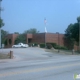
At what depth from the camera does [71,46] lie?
8150cm

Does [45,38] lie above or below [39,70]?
above

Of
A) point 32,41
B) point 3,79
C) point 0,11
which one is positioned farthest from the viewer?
point 32,41

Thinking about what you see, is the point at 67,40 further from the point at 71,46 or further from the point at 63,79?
the point at 63,79

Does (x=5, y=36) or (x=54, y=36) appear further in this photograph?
(x=5, y=36)

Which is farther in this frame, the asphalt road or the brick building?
the brick building

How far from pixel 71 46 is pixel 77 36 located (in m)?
18.9

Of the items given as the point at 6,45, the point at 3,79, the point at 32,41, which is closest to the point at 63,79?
the point at 3,79

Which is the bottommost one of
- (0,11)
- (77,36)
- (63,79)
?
(63,79)

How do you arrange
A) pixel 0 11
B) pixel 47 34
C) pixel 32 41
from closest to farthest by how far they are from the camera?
1. pixel 0 11
2. pixel 47 34
3. pixel 32 41

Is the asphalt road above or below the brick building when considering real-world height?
below

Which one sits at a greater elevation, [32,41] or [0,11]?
[0,11]

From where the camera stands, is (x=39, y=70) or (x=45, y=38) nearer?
(x=39, y=70)

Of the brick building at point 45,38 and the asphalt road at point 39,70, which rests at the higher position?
the brick building at point 45,38

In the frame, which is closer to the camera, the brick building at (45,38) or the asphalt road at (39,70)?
the asphalt road at (39,70)
